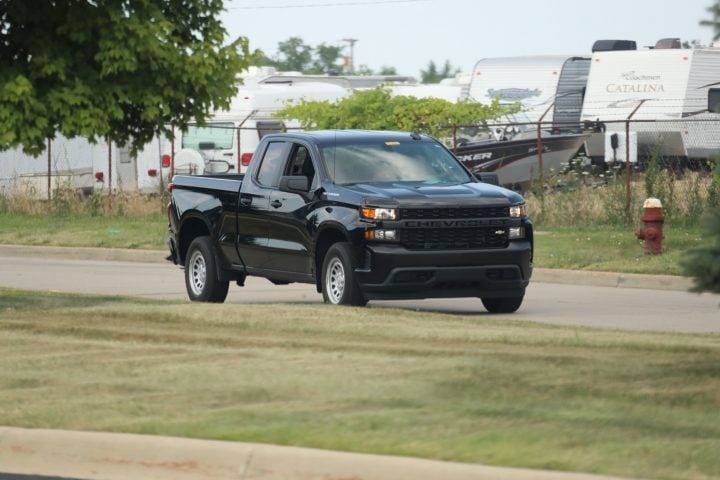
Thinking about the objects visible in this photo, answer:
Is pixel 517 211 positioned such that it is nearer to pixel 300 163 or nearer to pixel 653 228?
pixel 300 163

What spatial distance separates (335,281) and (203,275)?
8.69 feet

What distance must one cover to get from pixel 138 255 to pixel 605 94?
1378cm

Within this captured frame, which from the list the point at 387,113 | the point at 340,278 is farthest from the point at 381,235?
the point at 387,113

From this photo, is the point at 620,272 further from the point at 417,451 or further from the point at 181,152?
the point at 181,152

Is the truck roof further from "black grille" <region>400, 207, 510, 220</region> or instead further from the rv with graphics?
the rv with graphics

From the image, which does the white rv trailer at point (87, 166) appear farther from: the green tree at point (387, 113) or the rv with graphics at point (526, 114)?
the rv with graphics at point (526, 114)

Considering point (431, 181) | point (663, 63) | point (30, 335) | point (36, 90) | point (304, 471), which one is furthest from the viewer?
point (663, 63)

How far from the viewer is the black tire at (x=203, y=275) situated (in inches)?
695

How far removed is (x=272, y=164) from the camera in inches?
671

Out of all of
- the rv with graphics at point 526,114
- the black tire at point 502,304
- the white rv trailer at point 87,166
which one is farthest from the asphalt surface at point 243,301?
the white rv trailer at point 87,166

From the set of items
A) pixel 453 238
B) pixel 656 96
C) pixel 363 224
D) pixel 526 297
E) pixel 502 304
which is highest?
pixel 656 96

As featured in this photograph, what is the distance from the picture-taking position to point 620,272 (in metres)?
20.8

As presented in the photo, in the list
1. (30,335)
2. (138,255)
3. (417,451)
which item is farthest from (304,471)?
(138,255)

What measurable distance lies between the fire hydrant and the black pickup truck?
18.4 feet
